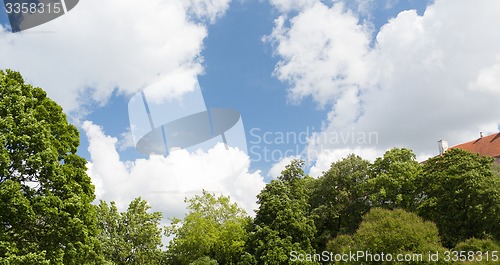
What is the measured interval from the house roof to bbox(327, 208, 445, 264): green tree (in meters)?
38.0

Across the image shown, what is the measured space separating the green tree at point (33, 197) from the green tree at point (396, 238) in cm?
1749

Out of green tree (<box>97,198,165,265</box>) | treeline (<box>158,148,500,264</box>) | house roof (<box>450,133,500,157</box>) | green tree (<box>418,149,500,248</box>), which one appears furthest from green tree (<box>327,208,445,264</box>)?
house roof (<box>450,133,500,157</box>)

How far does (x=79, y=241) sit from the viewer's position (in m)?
18.0

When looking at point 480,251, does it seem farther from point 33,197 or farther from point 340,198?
point 33,197

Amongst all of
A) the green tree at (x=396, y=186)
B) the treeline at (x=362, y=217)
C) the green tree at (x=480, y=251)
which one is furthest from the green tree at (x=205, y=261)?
the green tree at (x=480, y=251)

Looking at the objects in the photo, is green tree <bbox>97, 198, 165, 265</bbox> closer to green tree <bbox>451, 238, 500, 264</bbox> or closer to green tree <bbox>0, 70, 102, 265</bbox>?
green tree <bbox>0, 70, 102, 265</bbox>

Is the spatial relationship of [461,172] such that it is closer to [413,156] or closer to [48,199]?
[413,156]

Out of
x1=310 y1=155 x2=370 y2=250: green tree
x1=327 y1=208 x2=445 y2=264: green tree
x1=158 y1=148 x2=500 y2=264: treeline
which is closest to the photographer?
x1=327 y1=208 x2=445 y2=264: green tree

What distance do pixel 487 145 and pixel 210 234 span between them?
43.5m

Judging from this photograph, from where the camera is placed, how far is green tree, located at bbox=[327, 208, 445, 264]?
26.8 m

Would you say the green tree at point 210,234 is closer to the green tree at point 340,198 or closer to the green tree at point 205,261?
the green tree at point 205,261

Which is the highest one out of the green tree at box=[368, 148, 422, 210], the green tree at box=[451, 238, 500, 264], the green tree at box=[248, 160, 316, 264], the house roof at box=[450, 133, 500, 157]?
the house roof at box=[450, 133, 500, 157]

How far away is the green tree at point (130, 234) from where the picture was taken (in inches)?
1400

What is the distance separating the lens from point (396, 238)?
2752 centimetres
